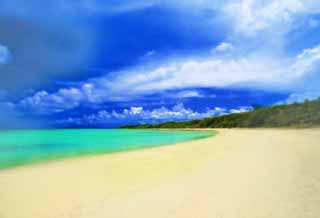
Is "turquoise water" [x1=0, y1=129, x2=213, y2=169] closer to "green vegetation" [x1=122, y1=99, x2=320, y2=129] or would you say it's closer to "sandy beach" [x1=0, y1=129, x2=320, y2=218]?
"sandy beach" [x1=0, y1=129, x2=320, y2=218]

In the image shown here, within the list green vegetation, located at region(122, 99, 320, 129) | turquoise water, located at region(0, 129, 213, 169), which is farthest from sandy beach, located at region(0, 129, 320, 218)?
green vegetation, located at region(122, 99, 320, 129)

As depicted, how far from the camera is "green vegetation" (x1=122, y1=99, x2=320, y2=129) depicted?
1822 inches

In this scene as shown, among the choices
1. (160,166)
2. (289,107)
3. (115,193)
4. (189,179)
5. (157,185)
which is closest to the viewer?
(115,193)

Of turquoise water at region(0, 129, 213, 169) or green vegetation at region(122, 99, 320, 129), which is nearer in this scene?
turquoise water at region(0, 129, 213, 169)

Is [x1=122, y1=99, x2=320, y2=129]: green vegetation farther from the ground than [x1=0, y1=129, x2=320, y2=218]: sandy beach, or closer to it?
farther from the ground

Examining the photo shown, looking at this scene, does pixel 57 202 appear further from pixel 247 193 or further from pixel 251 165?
pixel 251 165

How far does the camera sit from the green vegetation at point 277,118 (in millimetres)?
46291

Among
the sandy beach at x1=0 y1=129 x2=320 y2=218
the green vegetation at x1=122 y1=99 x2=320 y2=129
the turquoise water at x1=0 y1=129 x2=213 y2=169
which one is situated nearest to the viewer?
the sandy beach at x1=0 y1=129 x2=320 y2=218

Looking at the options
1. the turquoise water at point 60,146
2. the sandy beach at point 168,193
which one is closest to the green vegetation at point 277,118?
the turquoise water at point 60,146

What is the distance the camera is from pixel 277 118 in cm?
5428

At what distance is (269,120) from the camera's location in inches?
2213

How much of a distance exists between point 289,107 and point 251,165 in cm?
5319

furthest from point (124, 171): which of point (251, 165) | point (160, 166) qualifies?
point (251, 165)

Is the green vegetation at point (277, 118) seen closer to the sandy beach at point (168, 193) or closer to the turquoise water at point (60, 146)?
the turquoise water at point (60, 146)
